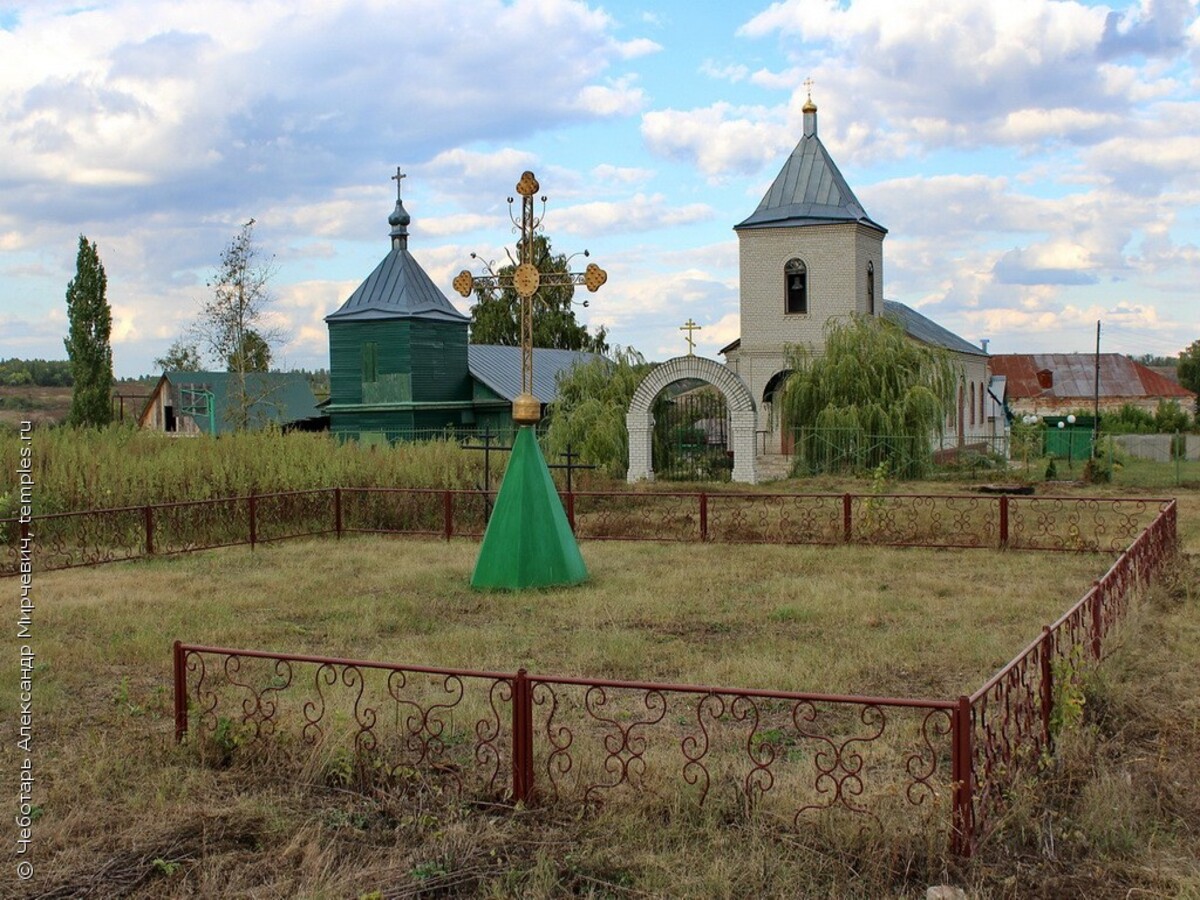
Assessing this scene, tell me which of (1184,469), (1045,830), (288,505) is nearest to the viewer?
(1045,830)

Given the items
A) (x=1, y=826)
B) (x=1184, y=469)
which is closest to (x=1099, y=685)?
(x=1, y=826)

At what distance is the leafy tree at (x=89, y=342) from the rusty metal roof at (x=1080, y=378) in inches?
1832

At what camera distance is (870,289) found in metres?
32.0

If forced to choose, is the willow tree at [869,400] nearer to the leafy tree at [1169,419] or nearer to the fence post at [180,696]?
the fence post at [180,696]

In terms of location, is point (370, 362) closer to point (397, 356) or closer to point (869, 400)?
point (397, 356)

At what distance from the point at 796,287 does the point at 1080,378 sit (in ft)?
126

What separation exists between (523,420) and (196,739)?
16.3 feet

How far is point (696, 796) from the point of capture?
205 inches

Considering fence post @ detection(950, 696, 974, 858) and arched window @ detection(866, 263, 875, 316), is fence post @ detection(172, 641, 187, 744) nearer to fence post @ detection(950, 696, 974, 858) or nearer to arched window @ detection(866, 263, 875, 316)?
fence post @ detection(950, 696, 974, 858)

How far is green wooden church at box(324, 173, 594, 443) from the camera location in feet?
108

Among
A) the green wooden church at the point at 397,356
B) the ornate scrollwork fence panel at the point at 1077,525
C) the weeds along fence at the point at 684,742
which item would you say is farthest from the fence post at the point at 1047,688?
the green wooden church at the point at 397,356

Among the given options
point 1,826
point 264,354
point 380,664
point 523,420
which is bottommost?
point 1,826

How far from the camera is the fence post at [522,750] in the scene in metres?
5.22

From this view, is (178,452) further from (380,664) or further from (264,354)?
(264,354)
